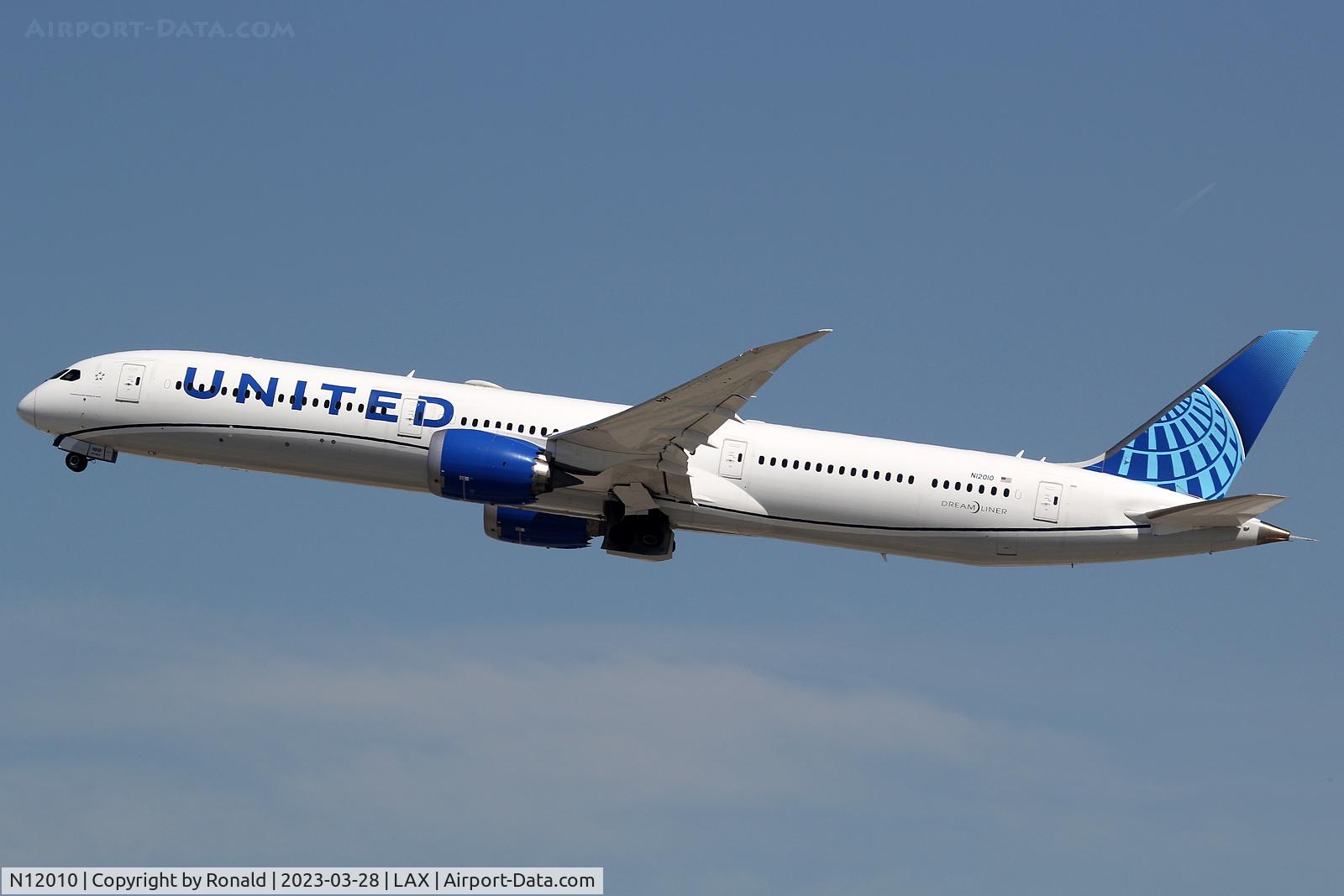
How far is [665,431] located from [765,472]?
132 inches

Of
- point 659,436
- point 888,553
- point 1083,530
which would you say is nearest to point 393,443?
point 659,436

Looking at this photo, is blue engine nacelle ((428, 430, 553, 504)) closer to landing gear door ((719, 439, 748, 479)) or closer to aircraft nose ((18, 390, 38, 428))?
landing gear door ((719, 439, 748, 479))

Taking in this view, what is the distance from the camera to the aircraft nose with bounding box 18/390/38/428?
47.1 metres

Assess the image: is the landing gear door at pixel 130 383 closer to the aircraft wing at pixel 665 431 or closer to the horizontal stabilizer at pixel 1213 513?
the aircraft wing at pixel 665 431

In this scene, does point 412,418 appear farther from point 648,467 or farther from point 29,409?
point 29,409

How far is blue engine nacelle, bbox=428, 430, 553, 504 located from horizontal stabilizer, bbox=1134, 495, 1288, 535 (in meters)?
16.9

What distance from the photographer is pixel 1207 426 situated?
1898 inches

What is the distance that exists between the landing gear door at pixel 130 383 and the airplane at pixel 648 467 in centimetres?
5

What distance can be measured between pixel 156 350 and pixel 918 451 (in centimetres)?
2237

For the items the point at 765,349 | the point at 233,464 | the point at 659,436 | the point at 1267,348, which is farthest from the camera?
the point at 1267,348

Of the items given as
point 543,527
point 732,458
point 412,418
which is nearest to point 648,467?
point 732,458

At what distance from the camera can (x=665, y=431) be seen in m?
42.7

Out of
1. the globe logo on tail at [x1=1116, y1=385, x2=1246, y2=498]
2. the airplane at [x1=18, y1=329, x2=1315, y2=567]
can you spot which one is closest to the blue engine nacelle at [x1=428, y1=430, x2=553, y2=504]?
the airplane at [x1=18, y1=329, x2=1315, y2=567]

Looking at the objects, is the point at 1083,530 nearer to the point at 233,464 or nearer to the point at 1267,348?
the point at 1267,348
